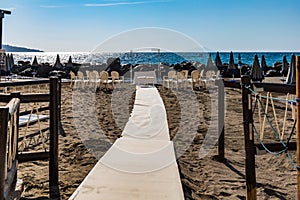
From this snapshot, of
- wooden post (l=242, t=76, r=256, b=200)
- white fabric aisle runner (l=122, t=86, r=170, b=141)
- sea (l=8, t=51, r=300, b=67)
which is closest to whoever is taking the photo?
wooden post (l=242, t=76, r=256, b=200)

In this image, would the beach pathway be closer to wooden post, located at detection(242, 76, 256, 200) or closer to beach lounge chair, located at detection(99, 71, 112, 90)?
wooden post, located at detection(242, 76, 256, 200)

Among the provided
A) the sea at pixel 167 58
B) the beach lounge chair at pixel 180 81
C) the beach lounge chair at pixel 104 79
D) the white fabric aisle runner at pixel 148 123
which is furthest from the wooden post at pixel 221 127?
the beach lounge chair at pixel 104 79

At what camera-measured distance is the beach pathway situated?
269 cm

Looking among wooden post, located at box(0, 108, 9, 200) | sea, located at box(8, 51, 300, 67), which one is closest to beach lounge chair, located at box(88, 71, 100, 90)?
sea, located at box(8, 51, 300, 67)

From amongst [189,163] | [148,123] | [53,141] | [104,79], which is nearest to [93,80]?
[104,79]

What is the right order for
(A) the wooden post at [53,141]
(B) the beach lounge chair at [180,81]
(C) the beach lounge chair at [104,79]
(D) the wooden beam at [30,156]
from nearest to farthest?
(D) the wooden beam at [30,156]
(A) the wooden post at [53,141]
(C) the beach lounge chair at [104,79]
(B) the beach lounge chair at [180,81]

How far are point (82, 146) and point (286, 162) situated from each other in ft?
8.87

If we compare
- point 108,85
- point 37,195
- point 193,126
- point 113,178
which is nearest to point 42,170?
point 37,195

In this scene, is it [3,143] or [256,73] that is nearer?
[3,143]

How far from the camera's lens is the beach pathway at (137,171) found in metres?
2.69

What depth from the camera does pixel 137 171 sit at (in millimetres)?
3258

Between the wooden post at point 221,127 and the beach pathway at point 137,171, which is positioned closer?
the beach pathway at point 137,171

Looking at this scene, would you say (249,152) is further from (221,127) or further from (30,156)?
(30,156)

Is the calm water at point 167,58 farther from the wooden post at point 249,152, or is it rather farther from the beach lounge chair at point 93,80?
the wooden post at point 249,152
